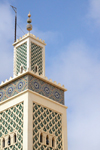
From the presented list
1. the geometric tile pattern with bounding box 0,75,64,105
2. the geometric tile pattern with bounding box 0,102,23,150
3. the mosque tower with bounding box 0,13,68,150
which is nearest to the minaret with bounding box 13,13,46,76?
the mosque tower with bounding box 0,13,68,150

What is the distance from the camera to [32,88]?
17609 mm

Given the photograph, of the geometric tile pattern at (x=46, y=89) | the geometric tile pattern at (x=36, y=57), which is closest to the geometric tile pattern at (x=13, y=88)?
the geometric tile pattern at (x=46, y=89)

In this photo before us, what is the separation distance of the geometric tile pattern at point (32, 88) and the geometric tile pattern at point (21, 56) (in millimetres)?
940

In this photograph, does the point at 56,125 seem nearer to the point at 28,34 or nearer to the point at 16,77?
the point at 16,77

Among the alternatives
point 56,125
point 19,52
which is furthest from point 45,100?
point 19,52

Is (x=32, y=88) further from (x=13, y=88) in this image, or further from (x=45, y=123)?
(x=45, y=123)

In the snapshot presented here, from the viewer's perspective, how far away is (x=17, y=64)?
19.1 meters

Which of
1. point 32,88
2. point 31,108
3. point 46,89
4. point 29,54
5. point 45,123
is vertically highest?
point 29,54

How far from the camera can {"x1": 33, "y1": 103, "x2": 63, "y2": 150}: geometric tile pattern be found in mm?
16969

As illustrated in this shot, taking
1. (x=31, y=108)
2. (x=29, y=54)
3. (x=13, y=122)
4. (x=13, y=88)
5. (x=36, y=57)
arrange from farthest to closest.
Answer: (x=36, y=57) < (x=29, y=54) < (x=13, y=88) < (x=13, y=122) < (x=31, y=108)

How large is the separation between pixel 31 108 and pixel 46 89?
4.62ft

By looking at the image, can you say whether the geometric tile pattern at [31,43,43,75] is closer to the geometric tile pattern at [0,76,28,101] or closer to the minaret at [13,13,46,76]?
the minaret at [13,13,46,76]

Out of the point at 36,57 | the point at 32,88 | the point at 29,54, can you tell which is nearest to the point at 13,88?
the point at 32,88

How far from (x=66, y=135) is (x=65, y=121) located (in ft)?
2.04
